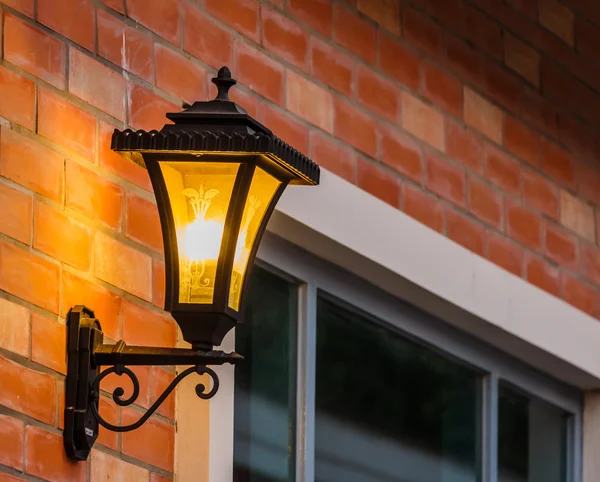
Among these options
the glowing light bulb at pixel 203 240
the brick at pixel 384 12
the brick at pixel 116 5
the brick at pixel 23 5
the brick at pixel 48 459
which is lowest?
the brick at pixel 48 459

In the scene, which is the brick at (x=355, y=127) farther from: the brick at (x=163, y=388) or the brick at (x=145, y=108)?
the brick at (x=163, y=388)

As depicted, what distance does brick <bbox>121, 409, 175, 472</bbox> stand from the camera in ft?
9.59

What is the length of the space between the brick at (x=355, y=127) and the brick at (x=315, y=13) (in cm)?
17

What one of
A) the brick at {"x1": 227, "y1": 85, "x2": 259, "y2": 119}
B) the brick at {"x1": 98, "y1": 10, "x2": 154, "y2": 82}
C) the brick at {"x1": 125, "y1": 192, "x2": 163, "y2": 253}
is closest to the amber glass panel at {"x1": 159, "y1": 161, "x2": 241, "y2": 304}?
the brick at {"x1": 125, "y1": 192, "x2": 163, "y2": 253}

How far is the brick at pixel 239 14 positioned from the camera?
3354 mm

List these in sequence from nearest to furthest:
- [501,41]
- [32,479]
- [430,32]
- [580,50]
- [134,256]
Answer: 1. [32,479]
2. [134,256]
3. [430,32]
4. [501,41]
5. [580,50]

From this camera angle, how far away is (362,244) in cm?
364

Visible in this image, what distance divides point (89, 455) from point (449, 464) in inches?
61.1

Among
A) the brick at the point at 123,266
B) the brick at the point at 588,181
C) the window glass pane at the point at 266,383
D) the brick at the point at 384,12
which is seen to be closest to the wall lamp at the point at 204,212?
the brick at the point at 123,266

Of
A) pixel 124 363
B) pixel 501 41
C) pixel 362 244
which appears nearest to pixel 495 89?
pixel 501 41

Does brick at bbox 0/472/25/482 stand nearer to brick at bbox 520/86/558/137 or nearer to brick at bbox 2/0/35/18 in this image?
brick at bbox 2/0/35/18

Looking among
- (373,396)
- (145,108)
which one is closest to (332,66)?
(145,108)

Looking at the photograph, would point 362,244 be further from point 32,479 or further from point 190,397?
point 32,479

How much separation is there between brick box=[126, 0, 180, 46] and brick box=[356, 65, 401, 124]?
670mm
